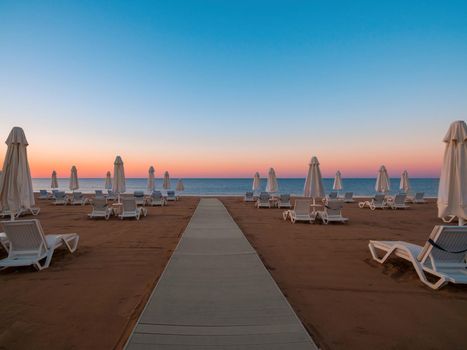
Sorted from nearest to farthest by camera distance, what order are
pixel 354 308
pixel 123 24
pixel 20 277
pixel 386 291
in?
pixel 354 308
pixel 386 291
pixel 20 277
pixel 123 24

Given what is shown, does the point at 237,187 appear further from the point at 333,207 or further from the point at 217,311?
the point at 217,311

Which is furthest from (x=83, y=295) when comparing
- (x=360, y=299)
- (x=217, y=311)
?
(x=360, y=299)

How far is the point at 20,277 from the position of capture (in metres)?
3.97

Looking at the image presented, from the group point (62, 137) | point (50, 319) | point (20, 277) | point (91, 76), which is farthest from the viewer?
point (62, 137)

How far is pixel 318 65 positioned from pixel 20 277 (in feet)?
60.1

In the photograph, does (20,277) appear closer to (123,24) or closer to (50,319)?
(50,319)

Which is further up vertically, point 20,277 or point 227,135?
point 227,135

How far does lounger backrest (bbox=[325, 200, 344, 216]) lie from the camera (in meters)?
9.05

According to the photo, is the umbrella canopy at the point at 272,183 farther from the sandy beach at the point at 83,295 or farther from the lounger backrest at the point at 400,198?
the sandy beach at the point at 83,295

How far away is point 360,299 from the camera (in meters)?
3.26

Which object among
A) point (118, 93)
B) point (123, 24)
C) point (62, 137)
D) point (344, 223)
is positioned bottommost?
point (344, 223)

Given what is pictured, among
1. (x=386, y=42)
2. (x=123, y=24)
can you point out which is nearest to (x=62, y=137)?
(x=123, y=24)

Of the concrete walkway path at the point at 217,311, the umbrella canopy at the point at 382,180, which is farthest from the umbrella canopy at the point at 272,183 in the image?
the concrete walkway path at the point at 217,311

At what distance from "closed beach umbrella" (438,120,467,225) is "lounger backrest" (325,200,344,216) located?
4.43 meters
